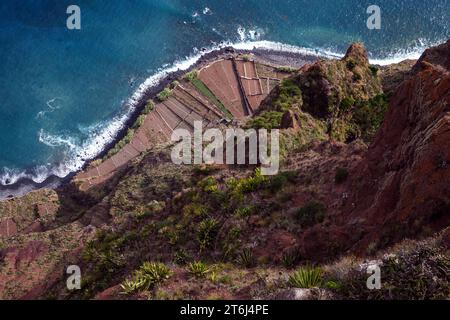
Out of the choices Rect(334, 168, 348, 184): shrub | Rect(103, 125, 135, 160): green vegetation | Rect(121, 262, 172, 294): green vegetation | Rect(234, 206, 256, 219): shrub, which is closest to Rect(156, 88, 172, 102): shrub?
Rect(103, 125, 135, 160): green vegetation

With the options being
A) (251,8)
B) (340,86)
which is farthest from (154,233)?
(251,8)

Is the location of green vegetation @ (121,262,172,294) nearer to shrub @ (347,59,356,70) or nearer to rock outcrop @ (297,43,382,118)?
rock outcrop @ (297,43,382,118)

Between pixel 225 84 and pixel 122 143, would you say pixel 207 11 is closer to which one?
pixel 225 84

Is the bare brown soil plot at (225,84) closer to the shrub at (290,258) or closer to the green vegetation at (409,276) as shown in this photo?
the shrub at (290,258)

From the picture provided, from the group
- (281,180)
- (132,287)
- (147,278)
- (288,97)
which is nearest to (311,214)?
(281,180)

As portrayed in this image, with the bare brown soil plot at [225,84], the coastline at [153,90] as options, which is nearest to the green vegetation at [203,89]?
the bare brown soil plot at [225,84]
